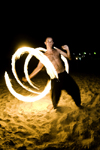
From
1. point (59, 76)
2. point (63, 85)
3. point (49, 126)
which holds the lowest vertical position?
point (49, 126)

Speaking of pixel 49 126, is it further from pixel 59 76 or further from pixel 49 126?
pixel 59 76

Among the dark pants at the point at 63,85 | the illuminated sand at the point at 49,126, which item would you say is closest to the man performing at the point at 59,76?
the dark pants at the point at 63,85

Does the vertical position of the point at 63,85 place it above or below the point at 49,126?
above

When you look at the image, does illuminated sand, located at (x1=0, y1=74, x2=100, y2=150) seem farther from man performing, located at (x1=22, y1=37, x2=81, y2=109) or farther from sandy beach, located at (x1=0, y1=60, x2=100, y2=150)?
man performing, located at (x1=22, y1=37, x2=81, y2=109)

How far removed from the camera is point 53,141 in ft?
9.01

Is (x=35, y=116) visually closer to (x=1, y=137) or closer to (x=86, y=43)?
(x=1, y=137)

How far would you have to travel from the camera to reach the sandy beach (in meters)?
2.66

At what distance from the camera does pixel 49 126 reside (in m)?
3.30

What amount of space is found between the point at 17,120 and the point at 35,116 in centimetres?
52

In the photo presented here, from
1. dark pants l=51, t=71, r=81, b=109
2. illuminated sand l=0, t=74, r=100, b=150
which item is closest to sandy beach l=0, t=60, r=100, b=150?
illuminated sand l=0, t=74, r=100, b=150

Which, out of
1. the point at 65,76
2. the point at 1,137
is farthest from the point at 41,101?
the point at 1,137

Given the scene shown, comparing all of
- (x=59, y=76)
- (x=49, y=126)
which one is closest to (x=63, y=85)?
(x=59, y=76)

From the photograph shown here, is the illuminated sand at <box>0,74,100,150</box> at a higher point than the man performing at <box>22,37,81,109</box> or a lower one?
lower

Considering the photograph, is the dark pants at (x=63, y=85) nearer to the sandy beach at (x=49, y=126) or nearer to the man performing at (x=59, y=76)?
the man performing at (x=59, y=76)
